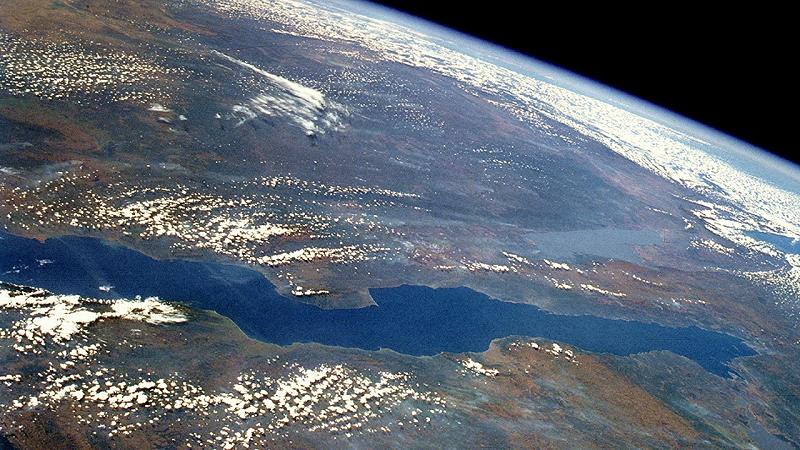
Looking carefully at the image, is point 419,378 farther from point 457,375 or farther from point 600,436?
point 600,436

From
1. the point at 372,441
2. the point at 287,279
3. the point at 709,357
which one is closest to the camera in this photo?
the point at 372,441

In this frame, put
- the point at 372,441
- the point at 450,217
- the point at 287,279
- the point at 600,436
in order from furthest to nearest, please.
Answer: the point at 450,217, the point at 287,279, the point at 600,436, the point at 372,441

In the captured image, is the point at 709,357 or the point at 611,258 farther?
the point at 611,258

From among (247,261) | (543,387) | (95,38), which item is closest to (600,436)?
(543,387)

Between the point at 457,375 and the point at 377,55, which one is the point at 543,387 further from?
the point at 377,55

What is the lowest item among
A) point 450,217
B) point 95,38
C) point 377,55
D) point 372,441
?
point 372,441

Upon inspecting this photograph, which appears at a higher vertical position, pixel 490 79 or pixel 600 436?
pixel 490 79
